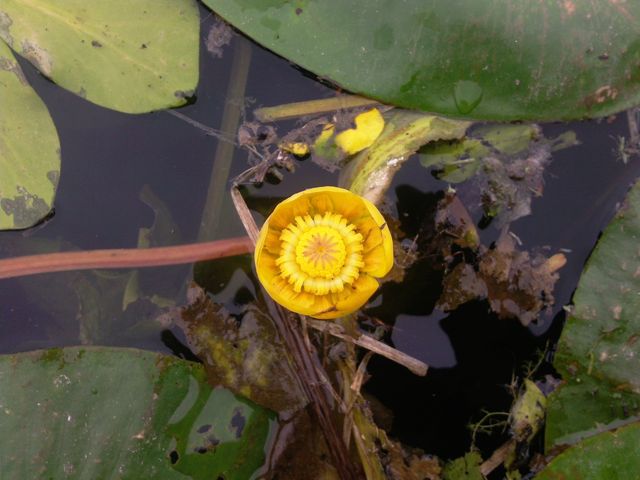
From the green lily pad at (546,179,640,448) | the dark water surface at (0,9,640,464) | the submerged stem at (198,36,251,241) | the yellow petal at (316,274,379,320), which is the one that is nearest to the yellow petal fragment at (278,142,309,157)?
the dark water surface at (0,9,640,464)

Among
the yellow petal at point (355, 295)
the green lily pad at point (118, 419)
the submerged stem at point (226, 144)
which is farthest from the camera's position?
the submerged stem at point (226, 144)

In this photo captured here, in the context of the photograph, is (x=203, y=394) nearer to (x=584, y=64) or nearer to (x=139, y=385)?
(x=139, y=385)

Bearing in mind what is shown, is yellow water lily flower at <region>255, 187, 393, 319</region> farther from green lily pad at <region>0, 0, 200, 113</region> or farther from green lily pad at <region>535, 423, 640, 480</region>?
green lily pad at <region>535, 423, 640, 480</region>

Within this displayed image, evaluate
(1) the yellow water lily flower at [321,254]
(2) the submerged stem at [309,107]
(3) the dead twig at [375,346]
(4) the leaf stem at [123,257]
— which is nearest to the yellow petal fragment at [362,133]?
(2) the submerged stem at [309,107]

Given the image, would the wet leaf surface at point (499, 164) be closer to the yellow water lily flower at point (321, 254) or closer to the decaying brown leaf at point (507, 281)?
the decaying brown leaf at point (507, 281)

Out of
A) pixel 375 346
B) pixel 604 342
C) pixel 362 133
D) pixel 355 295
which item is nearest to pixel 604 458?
pixel 604 342

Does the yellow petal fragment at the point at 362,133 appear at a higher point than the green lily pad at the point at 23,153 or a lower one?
higher
